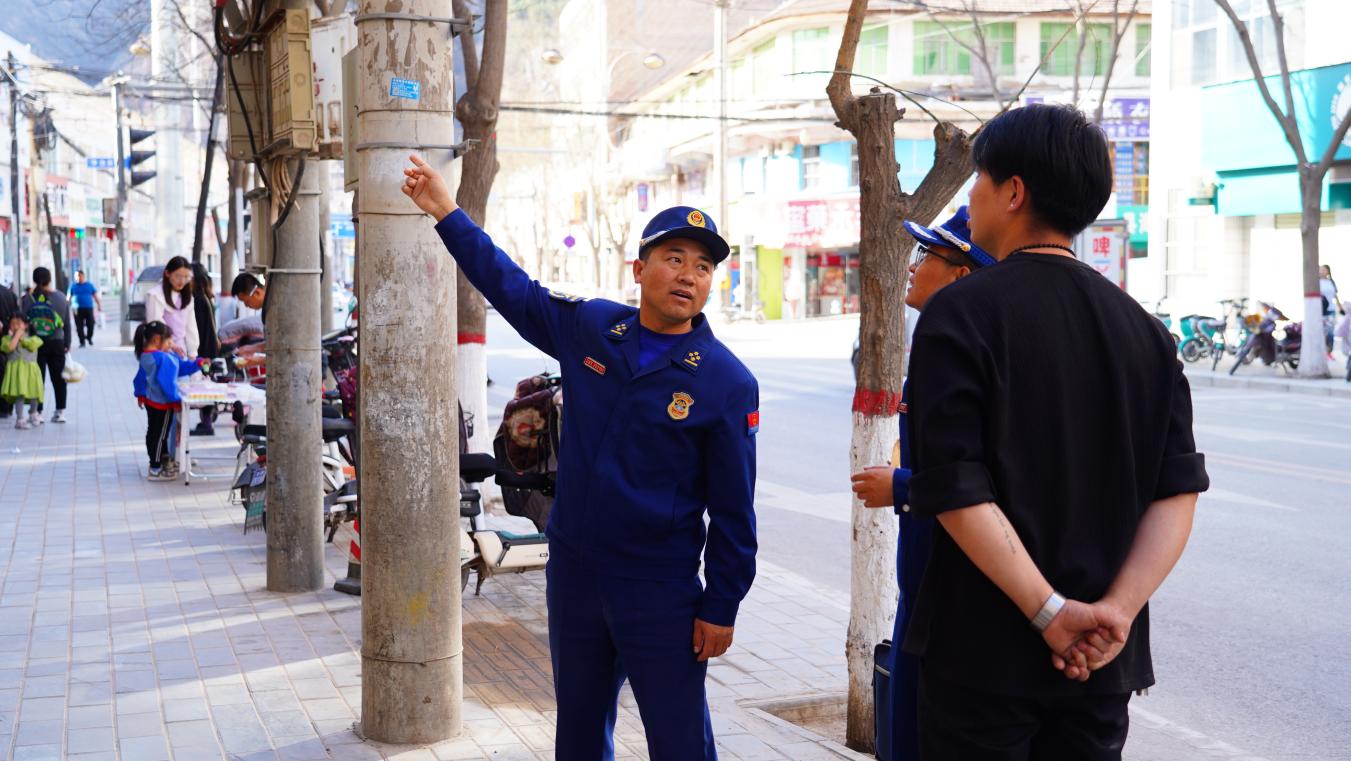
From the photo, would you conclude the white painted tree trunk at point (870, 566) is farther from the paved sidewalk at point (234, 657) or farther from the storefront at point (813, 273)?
the storefront at point (813, 273)

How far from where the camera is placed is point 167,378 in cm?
1283

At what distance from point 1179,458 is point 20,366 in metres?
16.6

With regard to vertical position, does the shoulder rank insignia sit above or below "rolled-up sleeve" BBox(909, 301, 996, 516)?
above

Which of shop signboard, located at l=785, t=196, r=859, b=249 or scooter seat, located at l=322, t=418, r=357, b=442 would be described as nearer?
scooter seat, located at l=322, t=418, r=357, b=442

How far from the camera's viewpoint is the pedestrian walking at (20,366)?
54.3 ft

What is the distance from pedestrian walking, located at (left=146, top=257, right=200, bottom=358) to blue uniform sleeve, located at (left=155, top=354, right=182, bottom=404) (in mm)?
2476

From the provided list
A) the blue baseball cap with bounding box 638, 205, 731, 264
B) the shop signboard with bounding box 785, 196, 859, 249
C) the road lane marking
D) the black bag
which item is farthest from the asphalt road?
the shop signboard with bounding box 785, 196, 859, 249

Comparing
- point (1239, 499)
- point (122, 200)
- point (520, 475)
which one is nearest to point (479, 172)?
point (520, 475)

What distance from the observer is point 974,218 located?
8.70 feet

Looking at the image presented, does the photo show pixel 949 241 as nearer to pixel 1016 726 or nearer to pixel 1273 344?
pixel 1016 726

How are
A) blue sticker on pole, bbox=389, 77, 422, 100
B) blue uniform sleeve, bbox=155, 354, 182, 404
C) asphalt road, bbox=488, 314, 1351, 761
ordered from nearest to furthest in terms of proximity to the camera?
blue sticker on pole, bbox=389, 77, 422, 100, asphalt road, bbox=488, 314, 1351, 761, blue uniform sleeve, bbox=155, 354, 182, 404

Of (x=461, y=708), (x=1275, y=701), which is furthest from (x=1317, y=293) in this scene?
(x=461, y=708)

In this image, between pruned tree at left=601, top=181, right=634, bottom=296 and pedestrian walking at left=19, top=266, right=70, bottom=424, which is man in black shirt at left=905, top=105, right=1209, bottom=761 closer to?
pedestrian walking at left=19, top=266, right=70, bottom=424

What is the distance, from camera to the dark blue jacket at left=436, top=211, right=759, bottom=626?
11.7ft
